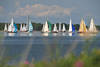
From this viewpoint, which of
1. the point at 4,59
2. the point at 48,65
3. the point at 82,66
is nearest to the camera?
the point at 82,66

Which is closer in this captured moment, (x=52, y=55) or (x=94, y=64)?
(x=94, y=64)

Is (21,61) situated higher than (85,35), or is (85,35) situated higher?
(85,35)

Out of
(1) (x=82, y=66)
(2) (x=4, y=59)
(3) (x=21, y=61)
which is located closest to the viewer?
(1) (x=82, y=66)

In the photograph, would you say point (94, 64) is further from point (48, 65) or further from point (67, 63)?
point (48, 65)

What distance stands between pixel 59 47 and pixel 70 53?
183mm

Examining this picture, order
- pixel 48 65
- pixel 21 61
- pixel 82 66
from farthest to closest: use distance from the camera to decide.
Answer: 1. pixel 21 61
2. pixel 48 65
3. pixel 82 66

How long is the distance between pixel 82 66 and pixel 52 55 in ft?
2.20

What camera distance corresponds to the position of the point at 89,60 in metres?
3.16

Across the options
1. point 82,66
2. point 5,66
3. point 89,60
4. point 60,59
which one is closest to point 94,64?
point 89,60

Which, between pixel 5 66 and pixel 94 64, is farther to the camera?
pixel 5 66

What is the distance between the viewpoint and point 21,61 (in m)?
3.30

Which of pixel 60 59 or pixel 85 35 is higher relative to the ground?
pixel 85 35

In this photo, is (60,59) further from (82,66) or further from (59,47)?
(82,66)

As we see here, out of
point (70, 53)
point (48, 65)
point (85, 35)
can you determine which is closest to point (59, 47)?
point (70, 53)
